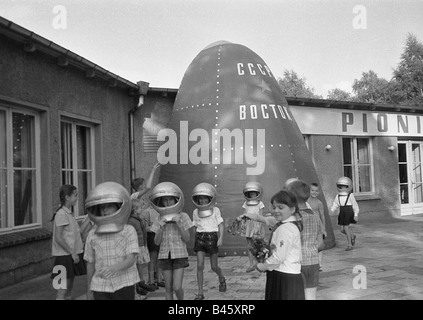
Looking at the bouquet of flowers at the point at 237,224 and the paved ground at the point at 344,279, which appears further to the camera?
the paved ground at the point at 344,279

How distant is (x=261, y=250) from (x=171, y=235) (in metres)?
1.33

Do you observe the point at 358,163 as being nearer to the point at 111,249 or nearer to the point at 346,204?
the point at 346,204

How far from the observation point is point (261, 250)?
3842mm

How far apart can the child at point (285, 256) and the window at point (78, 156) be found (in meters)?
5.27

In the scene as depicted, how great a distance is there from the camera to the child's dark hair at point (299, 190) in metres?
4.29

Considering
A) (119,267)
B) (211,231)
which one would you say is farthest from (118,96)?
(119,267)

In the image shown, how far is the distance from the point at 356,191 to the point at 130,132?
6948 mm

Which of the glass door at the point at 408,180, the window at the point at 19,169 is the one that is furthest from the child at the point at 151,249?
the glass door at the point at 408,180

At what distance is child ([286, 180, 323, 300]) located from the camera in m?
4.21

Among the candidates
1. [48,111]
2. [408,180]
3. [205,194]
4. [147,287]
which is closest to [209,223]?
[205,194]

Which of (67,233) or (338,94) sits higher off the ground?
(338,94)

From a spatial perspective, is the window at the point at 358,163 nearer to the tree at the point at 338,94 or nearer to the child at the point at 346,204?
the child at the point at 346,204

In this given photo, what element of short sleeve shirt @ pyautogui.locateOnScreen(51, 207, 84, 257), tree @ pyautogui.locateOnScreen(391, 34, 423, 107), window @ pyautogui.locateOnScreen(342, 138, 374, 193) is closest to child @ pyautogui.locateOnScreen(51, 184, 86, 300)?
short sleeve shirt @ pyautogui.locateOnScreen(51, 207, 84, 257)

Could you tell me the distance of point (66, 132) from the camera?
8.26m
